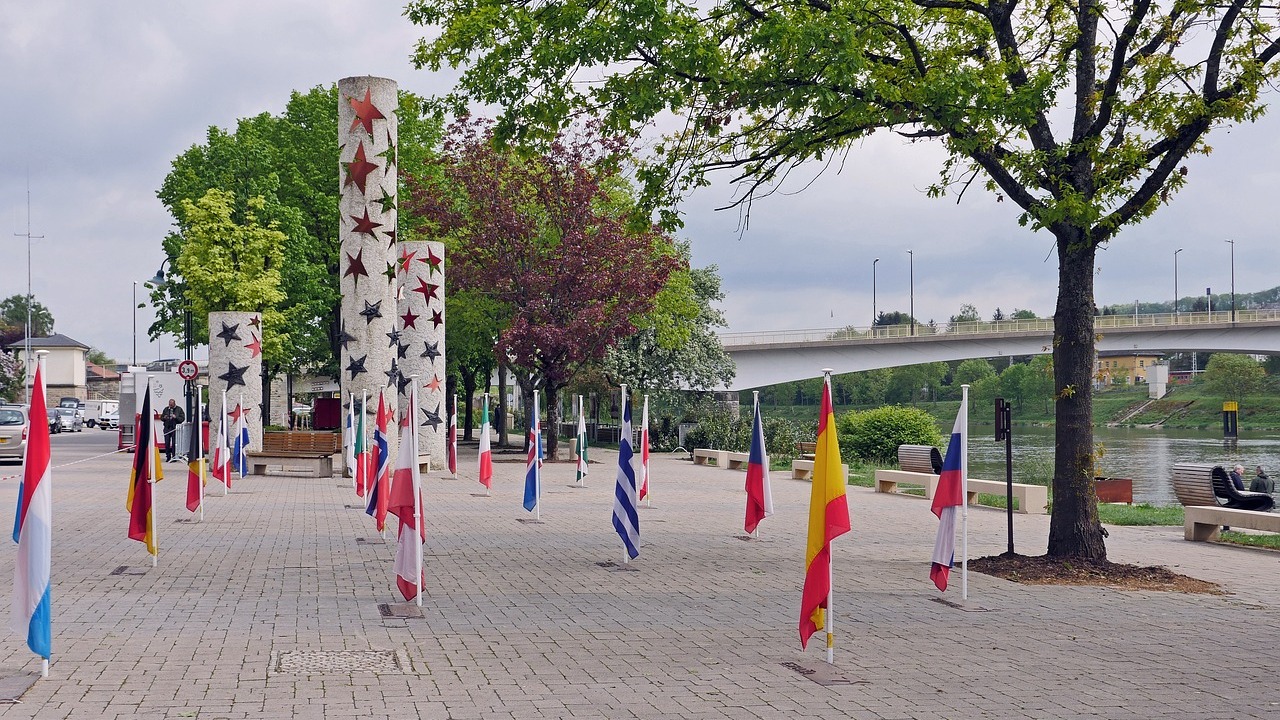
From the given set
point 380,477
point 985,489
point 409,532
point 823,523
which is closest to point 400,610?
point 409,532

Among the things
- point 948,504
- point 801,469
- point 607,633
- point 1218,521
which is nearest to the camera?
point 607,633

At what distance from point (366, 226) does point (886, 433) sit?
17.7m

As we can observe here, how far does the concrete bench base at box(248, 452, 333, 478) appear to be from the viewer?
28969 mm

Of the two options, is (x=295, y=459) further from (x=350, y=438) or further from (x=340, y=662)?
(x=340, y=662)

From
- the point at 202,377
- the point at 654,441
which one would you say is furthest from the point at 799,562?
the point at 202,377

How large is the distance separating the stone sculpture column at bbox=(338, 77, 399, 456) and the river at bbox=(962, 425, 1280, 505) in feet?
52.4

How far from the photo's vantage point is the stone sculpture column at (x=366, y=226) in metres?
28.8

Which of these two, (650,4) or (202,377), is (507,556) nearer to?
(650,4)

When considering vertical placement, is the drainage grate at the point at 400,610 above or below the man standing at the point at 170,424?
below

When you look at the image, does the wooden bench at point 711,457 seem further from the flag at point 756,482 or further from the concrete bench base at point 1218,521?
the flag at point 756,482

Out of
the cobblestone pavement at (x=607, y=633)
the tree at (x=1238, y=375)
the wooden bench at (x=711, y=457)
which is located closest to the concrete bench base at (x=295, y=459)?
the wooden bench at (x=711, y=457)

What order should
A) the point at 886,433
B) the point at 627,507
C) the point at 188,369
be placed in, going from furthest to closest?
1. the point at 886,433
2. the point at 188,369
3. the point at 627,507

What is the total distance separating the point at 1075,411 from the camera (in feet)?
42.5

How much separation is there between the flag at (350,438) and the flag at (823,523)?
20114mm
